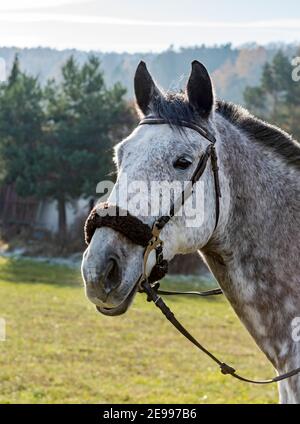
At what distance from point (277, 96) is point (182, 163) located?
124 feet

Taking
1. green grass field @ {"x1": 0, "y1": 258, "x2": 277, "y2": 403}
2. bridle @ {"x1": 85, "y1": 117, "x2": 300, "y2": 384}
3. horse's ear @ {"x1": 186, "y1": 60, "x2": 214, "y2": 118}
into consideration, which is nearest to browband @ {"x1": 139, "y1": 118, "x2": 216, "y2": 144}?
bridle @ {"x1": 85, "y1": 117, "x2": 300, "y2": 384}

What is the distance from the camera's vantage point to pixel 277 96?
1559 inches

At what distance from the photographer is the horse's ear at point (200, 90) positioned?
3.21m

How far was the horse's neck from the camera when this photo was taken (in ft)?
10.8

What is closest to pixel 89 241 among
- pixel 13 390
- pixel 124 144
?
pixel 124 144

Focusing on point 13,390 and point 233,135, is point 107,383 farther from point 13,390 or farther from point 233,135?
point 233,135

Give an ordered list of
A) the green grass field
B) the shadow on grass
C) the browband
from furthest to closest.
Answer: the shadow on grass < the green grass field < the browband

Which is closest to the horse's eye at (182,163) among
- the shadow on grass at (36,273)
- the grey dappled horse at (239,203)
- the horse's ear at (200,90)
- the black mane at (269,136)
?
the grey dappled horse at (239,203)

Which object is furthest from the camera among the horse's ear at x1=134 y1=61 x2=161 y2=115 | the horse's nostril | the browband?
the horse's ear at x1=134 y1=61 x2=161 y2=115

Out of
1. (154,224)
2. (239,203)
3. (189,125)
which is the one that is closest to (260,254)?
(239,203)

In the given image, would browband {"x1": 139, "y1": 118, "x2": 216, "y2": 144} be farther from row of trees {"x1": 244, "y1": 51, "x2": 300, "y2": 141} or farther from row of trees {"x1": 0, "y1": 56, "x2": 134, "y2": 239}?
row of trees {"x1": 244, "y1": 51, "x2": 300, "y2": 141}

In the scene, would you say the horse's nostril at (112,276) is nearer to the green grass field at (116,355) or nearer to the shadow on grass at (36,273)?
the green grass field at (116,355)

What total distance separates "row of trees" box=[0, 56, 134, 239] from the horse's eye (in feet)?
88.3
